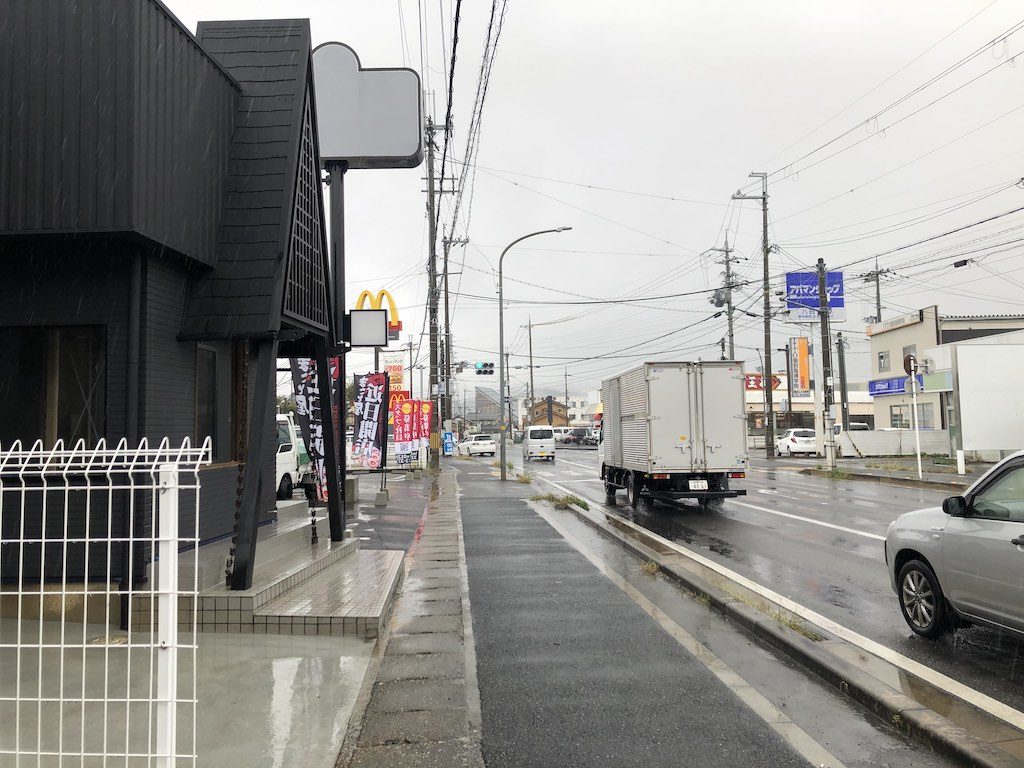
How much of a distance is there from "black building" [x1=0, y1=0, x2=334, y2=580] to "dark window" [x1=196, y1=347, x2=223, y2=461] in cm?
2

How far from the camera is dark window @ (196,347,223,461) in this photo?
712 centimetres

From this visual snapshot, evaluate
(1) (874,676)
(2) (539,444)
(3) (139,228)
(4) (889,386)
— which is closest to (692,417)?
(1) (874,676)

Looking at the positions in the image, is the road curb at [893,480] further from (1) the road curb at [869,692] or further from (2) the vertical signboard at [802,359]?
(1) the road curb at [869,692]

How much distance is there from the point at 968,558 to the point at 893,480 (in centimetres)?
1815

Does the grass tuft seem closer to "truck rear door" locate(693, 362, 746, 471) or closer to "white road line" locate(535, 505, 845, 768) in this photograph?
"truck rear door" locate(693, 362, 746, 471)

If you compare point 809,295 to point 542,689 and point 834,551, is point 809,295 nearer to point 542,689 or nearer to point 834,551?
point 834,551

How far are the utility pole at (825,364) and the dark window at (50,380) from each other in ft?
74.1

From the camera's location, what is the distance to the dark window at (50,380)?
605 centimetres

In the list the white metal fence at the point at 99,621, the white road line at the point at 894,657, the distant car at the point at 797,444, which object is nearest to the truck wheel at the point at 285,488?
the white metal fence at the point at 99,621

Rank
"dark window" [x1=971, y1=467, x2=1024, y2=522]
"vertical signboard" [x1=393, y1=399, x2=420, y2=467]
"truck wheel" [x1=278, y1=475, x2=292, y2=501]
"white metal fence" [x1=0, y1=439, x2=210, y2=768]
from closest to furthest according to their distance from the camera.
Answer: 1. "white metal fence" [x1=0, y1=439, x2=210, y2=768]
2. "dark window" [x1=971, y1=467, x2=1024, y2=522]
3. "truck wheel" [x1=278, y1=475, x2=292, y2=501]
4. "vertical signboard" [x1=393, y1=399, x2=420, y2=467]

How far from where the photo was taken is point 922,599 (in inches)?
215

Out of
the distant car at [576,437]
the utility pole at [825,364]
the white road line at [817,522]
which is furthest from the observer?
the distant car at [576,437]

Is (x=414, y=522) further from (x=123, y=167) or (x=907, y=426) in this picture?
(x=907, y=426)

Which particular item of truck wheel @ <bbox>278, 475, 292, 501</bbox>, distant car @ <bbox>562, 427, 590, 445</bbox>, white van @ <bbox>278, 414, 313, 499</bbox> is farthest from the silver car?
distant car @ <bbox>562, 427, 590, 445</bbox>
